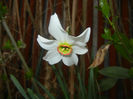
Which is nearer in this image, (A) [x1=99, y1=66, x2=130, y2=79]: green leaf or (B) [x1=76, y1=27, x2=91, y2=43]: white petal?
(B) [x1=76, y1=27, x2=91, y2=43]: white petal

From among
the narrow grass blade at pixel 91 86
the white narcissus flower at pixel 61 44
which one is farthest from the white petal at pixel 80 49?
the narrow grass blade at pixel 91 86

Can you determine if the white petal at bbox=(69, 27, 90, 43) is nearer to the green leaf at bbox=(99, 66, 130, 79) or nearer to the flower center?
the flower center

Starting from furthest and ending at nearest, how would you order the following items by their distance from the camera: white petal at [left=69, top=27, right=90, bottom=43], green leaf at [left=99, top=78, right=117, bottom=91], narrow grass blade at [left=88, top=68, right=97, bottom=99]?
green leaf at [left=99, top=78, right=117, bottom=91], narrow grass blade at [left=88, top=68, right=97, bottom=99], white petal at [left=69, top=27, right=90, bottom=43]

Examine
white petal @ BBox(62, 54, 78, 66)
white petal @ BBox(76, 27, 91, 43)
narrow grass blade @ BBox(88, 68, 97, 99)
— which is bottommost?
narrow grass blade @ BBox(88, 68, 97, 99)

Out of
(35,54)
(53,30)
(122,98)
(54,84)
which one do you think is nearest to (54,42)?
(53,30)

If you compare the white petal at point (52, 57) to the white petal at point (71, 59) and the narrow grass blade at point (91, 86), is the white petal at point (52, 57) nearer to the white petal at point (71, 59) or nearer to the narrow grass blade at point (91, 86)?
the white petal at point (71, 59)

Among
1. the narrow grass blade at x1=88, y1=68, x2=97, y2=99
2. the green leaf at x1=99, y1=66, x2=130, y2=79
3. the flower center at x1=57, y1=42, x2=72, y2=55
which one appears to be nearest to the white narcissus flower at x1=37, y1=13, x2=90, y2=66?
the flower center at x1=57, y1=42, x2=72, y2=55

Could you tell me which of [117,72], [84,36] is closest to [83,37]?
[84,36]
